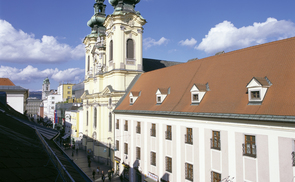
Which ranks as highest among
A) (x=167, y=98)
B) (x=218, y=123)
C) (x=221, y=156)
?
(x=167, y=98)

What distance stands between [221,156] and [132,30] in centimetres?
2544

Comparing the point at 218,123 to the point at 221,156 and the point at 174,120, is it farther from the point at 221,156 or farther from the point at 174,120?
the point at 174,120

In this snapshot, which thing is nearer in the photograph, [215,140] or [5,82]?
[215,140]

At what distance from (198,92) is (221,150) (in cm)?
483

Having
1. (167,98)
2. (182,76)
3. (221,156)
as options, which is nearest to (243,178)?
(221,156)

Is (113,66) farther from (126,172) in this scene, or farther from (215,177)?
(215,177)

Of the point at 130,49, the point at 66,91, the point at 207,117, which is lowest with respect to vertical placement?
the point at 207,117

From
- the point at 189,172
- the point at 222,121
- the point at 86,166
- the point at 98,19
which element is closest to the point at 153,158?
the point at 189,172

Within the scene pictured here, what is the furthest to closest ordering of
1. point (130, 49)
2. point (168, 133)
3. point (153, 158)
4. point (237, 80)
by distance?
point (130, 49) < point (153, 158) < point (168, 133) < point (237, 80)

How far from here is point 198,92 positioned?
18.2 metres

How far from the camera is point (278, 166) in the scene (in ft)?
40.5

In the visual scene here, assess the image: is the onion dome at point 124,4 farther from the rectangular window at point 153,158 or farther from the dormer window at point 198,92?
the rectangular window at point 153,158

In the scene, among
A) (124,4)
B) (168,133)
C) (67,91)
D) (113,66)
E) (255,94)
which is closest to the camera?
(255,94)

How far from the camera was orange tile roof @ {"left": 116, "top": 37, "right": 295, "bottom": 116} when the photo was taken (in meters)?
13.5
